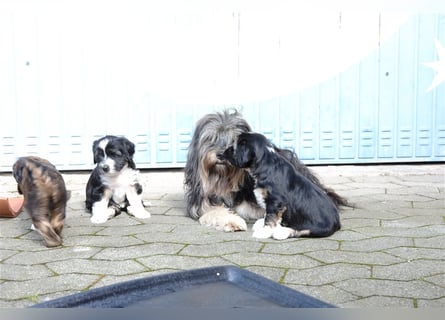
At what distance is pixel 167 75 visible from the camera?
23.2 ft

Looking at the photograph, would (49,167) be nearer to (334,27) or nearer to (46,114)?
(46,114)

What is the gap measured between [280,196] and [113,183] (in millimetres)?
1447

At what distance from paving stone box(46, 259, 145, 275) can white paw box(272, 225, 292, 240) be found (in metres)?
1.01

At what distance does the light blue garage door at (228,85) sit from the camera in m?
6.92

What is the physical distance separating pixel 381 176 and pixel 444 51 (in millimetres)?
1789

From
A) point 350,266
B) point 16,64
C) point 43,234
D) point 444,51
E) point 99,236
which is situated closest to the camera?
point 350,266

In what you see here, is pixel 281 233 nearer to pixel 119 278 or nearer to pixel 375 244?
pixel 375 244

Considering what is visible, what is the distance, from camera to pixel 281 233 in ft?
13.4

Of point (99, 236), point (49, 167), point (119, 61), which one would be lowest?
point (99, 236)

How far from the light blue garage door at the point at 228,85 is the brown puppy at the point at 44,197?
3.07 m

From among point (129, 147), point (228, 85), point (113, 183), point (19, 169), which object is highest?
point (228, 85)

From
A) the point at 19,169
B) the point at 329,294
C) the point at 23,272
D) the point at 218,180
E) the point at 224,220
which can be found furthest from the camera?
the point at 218,180

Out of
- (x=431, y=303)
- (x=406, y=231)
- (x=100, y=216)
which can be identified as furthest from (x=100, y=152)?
(x=431, y=303)

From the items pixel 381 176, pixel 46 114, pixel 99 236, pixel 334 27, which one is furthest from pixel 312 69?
pixel 99 236
